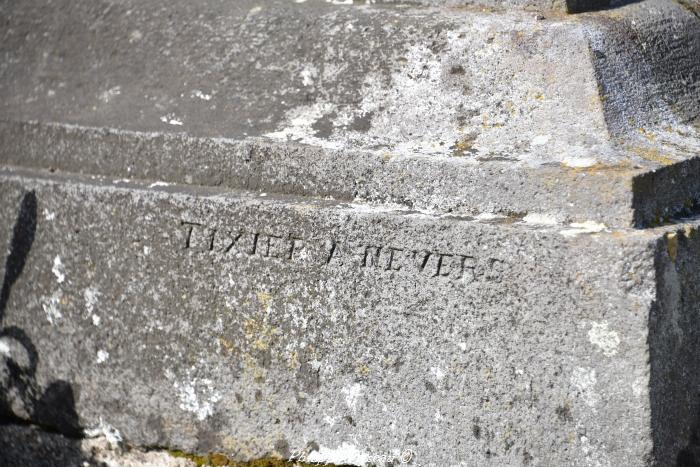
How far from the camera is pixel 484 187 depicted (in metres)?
2.33

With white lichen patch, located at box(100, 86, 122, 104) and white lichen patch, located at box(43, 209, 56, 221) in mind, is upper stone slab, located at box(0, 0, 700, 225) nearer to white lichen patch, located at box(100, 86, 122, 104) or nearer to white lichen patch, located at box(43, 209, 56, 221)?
white lichen patch, located at box(100, 86, 122, 104)

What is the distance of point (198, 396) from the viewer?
2697mm

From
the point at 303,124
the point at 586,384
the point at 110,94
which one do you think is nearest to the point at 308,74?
the point at 303,124

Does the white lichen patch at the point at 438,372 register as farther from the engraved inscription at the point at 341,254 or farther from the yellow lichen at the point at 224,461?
the yellow lichen at the point at 224,461

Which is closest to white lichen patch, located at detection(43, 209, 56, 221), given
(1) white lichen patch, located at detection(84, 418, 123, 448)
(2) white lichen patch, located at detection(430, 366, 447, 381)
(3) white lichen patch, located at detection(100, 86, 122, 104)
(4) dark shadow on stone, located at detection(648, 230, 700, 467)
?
(3) white lichen patch, located at detection(100, 86, 122, 104)

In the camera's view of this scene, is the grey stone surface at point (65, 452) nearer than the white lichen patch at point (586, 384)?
No

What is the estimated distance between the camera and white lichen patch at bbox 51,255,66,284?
290 cm

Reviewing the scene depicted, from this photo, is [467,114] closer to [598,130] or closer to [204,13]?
[598,130]

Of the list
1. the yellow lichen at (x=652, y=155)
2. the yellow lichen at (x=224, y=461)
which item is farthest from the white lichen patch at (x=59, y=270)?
the yellow lichen at (x=652, y=155)

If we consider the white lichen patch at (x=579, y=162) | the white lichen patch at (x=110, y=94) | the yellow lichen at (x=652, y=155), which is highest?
the white lichen patch at (x=579, y=162)

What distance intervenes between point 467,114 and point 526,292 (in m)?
0.57

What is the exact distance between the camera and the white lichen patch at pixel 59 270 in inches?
114

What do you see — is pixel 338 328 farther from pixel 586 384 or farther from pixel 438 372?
pixel 586 384

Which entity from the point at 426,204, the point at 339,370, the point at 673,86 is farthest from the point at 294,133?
the point at 673,86
